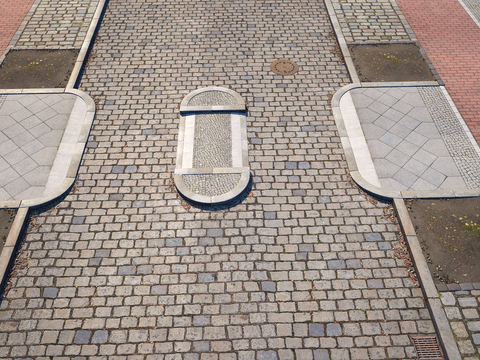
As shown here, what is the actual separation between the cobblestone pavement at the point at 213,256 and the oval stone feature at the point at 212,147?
348 millimetres

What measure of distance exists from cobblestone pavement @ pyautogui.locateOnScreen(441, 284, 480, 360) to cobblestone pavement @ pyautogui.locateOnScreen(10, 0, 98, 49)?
13967 millimetres

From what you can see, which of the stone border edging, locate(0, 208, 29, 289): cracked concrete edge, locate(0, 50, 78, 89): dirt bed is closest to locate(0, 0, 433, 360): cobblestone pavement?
locate(0, 208, 29, 289): cracked concrete edge

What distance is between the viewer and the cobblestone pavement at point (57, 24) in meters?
13.5

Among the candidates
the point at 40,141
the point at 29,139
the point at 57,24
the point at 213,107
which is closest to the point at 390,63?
the point at 213,107

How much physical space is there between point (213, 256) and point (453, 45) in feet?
39.6

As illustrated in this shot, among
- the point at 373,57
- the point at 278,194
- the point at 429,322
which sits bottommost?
the point at 429,322

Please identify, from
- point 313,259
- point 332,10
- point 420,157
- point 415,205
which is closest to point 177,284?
point 313,259

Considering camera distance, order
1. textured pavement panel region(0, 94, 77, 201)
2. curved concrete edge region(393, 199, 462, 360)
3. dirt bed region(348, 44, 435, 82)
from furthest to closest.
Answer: dirt bed region(348, 44, 435, 82)
textured pavement panel region(0, 94, 77, 201)
curved concrete edge region(393, 199, 462, 360)

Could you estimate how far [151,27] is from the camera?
562 inches

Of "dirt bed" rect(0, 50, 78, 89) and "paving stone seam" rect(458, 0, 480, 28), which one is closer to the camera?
"dirt bed" rect(0, 50, 78, 89)

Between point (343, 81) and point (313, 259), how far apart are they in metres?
6.75

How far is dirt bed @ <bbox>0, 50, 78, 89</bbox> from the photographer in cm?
1209

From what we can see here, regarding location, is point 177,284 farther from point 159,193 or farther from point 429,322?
point 429,322

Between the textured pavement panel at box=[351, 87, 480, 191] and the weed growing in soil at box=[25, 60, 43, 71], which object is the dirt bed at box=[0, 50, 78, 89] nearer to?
the weed growing in soil at box=[25, 60, 43, 71]
